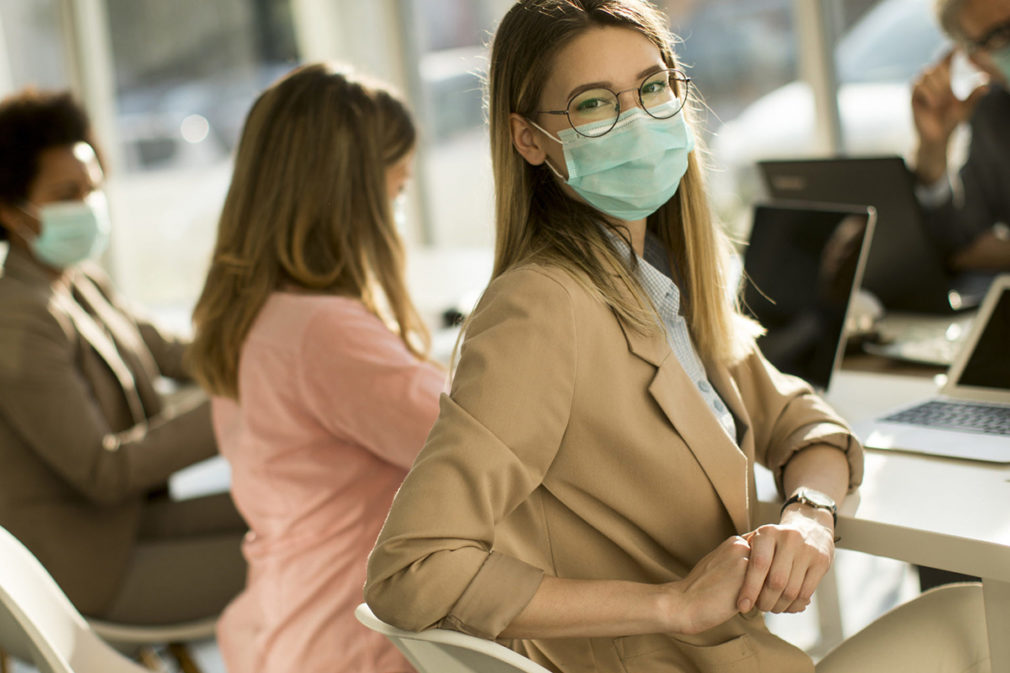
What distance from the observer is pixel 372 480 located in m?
1.35

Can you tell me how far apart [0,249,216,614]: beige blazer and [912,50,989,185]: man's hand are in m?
1.54

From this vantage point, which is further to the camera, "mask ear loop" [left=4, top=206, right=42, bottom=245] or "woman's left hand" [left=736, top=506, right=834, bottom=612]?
"mask ear loop" [left=4, top=206, right=42, bottom=245]

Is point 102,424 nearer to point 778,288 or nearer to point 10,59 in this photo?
point 778,288

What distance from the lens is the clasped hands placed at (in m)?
0.88

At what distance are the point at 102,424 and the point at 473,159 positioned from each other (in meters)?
2.53

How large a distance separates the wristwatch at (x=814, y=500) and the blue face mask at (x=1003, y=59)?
1.31 m

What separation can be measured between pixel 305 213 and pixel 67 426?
2.35ft

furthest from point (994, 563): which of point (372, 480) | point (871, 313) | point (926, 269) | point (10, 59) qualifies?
point (10, 59)

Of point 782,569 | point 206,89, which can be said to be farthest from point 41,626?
point 206,89

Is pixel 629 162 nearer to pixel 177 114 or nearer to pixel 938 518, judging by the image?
pixel 938 518

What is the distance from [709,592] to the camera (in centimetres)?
88

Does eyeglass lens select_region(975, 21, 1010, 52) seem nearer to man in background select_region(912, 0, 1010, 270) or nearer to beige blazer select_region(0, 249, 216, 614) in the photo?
man in background select_region(912, 0, 1010, 270)

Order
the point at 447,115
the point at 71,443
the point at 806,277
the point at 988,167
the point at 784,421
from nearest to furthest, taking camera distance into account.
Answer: the point at 784,421 → the point at 806,277 → the point at 71,443 → the point at 988,167 → the point at 447,115

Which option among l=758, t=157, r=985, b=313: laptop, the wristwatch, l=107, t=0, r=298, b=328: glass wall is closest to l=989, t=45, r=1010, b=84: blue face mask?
l=758, t=157, r=985, b=313: laptop
